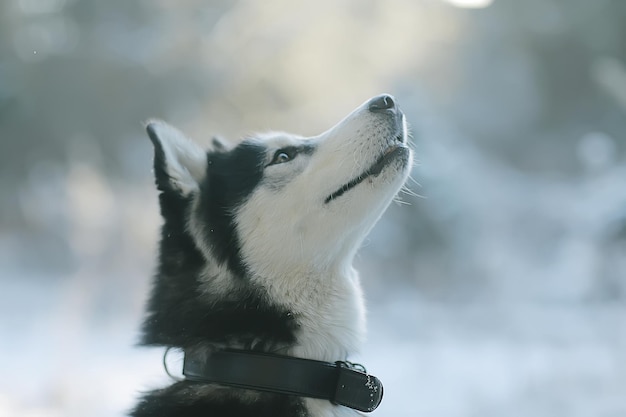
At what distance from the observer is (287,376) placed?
3.51 ft

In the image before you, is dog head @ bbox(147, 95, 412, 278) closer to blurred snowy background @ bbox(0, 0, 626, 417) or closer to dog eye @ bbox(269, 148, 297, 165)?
dog eye @ bbox(269, 148, 297, 165)

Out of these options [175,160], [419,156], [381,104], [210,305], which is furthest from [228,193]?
[419,156]

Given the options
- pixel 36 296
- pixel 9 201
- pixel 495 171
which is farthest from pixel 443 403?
pixel 9 201

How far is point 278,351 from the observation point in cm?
111

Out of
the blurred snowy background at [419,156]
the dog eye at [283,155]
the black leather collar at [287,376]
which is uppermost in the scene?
the blurred snowy background at [419,156]

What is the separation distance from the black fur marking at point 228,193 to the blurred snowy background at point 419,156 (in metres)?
0.61

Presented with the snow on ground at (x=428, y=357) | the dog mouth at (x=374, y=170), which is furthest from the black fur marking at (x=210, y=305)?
the snow on ground at (x=428, y=357)

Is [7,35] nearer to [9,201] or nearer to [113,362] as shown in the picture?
[9,201]

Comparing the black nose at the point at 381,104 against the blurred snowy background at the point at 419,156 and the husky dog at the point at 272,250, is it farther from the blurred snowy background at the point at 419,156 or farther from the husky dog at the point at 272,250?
the blurred snowy background at the point at 419,156

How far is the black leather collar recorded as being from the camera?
1.07m

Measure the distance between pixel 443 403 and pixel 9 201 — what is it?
1.41 m

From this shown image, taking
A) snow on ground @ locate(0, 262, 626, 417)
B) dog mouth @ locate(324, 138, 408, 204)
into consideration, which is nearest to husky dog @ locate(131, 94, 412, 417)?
dog mouth @ locate(324, 138, 408, 204)

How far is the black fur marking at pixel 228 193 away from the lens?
3.89 feet

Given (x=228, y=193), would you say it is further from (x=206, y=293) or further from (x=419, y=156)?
→ (x=419, y=156)
